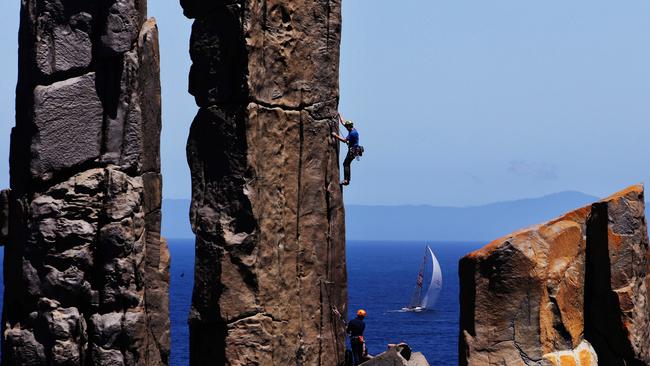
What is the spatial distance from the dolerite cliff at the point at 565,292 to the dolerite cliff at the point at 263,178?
227cm

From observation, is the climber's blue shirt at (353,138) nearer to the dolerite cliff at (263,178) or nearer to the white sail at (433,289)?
the dolerite cliff at (263,178)

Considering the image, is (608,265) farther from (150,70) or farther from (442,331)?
(442,331)

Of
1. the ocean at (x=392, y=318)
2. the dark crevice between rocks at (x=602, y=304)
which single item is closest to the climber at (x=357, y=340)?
the dark crevice between rocks at (x=602, y=304)

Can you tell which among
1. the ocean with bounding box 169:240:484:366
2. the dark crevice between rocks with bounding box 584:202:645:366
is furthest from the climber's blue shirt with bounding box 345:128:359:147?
the ocean with bounding box 169:240:484:366

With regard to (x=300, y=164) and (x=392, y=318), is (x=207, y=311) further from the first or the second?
(x=392, y=318)

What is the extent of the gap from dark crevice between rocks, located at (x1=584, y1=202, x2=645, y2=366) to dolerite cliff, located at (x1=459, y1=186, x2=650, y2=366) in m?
0.02

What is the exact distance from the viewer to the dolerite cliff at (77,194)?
17.2 metres

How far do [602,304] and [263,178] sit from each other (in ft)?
18.9

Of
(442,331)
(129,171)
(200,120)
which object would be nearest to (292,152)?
(200,120)

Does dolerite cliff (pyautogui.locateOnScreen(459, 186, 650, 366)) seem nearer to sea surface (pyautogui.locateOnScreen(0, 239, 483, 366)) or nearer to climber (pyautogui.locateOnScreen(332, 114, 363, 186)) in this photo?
climber (pyautogui.locateOnScreen(332, 114, 363, 186))

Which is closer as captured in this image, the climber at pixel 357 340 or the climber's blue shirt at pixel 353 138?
the climber's blue shirt at pixel 353 138

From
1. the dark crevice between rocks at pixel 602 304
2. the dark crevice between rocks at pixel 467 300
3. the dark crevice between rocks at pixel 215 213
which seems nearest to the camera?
the dark crevice between rocks at pixel 215 213

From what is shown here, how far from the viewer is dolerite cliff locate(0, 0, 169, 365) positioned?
17.2 m

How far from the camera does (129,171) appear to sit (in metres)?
17.6
